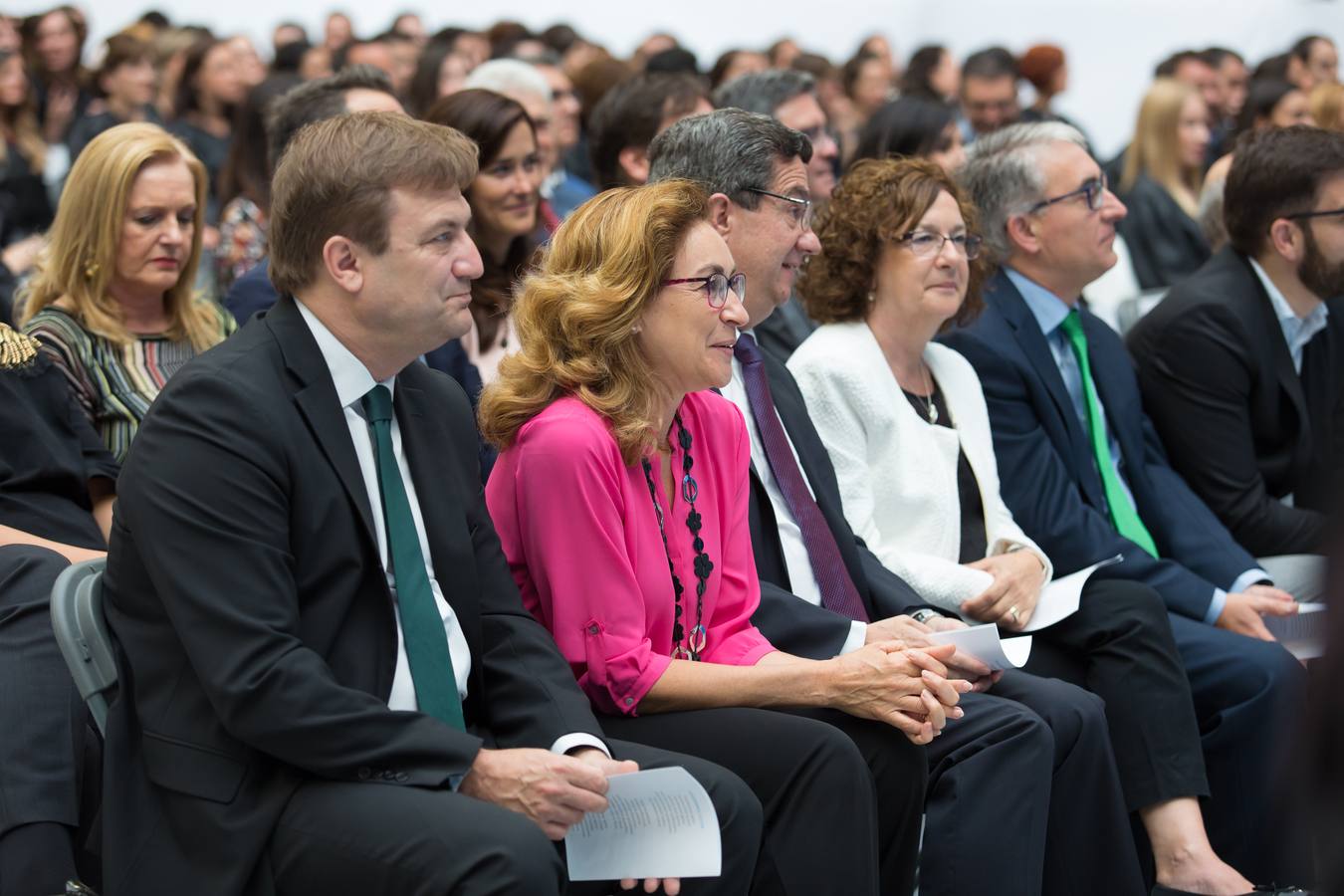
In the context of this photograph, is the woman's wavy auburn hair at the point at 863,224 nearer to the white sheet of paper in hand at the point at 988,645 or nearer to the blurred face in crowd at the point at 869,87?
the white sheet of paper in hand at the point at 988,645

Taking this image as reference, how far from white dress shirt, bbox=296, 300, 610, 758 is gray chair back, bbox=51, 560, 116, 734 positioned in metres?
0.42

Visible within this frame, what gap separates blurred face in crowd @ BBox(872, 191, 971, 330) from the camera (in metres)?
3.73

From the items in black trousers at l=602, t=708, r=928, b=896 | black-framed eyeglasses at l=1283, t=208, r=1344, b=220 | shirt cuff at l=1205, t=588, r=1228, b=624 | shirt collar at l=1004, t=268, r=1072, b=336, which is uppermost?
black-framed eyeglasses at l=1283, t=208, r=1344, b=220

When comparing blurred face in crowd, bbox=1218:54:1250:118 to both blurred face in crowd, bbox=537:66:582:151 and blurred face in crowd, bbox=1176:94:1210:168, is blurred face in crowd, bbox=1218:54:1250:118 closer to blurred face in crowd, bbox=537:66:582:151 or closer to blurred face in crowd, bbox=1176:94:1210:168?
blurred face in crowd, bbox=1176:94:1210:168

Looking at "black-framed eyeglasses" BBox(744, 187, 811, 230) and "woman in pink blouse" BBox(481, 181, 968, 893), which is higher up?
"black-framed eyeglasses" BBox(744, 187, 811, 230)

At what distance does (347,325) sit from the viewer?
2549 millimetres

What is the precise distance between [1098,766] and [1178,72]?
7.24 m

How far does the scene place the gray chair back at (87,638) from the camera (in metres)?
2.41

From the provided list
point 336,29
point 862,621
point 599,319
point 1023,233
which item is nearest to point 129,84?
point 336,29

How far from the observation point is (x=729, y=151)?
3514mm

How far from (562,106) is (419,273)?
203 inches

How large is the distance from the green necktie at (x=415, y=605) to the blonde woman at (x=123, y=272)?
1.27m

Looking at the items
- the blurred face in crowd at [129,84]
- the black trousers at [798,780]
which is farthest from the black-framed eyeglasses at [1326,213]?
the blurred face in crowd at [129,84]

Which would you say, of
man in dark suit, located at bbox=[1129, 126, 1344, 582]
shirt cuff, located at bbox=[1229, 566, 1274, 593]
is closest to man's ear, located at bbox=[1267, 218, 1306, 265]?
man in dark suit, located at bbox=[1129, 126, 1344, 582]
